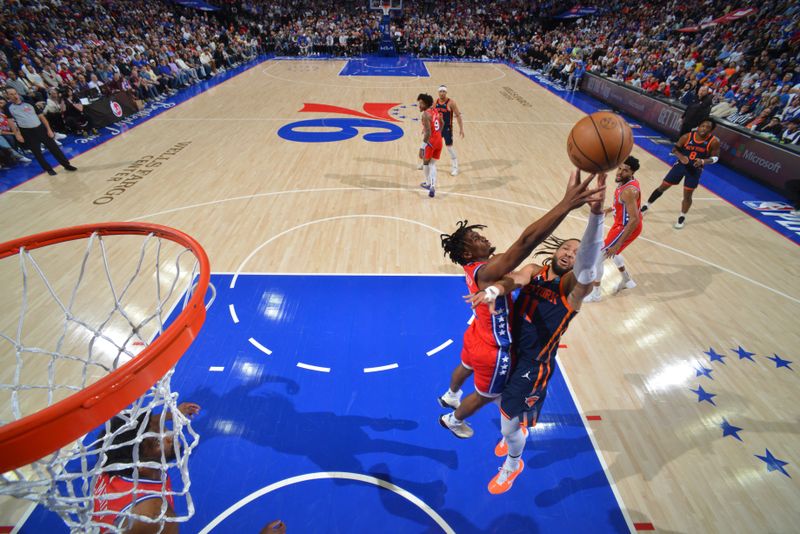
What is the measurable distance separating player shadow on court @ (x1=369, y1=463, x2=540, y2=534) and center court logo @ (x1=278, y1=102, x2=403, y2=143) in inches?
355

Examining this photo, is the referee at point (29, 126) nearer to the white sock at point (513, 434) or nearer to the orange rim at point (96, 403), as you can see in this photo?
the orange rim at point (96, 403)

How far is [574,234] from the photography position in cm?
661

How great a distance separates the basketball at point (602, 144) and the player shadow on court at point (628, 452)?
2546mm

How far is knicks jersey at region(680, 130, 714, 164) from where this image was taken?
6223 mm

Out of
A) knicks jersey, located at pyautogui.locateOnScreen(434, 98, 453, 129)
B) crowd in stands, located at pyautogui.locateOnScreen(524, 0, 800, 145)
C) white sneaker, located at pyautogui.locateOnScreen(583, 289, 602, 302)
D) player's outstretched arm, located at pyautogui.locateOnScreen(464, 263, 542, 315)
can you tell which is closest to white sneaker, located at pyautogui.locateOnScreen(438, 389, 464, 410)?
player's outstretched arm, located at pyautogui.locateOnScreen(464, 263, 542, 315)

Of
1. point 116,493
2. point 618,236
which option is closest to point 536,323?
point 116,493

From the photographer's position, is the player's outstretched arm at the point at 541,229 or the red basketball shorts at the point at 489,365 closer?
the player's outstretched arm at the point at 541,229

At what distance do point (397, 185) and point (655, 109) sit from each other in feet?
30.7

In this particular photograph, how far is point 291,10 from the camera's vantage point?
2778 centimetres

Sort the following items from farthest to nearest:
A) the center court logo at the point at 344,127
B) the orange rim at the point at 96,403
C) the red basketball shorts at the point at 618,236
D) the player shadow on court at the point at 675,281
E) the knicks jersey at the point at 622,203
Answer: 1. the center court logo at the point at 344,127
2. the player shadow on court at the point at 675,281
3. the red basketball shorts at the point at 618,236
4. the knicks jersey at the point at 622,203
5. the orange rim at the point at 96,403

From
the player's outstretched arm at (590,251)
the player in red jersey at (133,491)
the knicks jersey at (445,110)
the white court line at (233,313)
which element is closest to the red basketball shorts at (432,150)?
the knicks jersey at (445,110)

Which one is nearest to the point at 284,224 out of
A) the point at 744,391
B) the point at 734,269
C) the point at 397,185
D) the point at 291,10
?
the point at 397,185

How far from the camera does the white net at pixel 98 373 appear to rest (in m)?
2.09

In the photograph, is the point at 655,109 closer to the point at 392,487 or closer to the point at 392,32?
the point at 392,487
